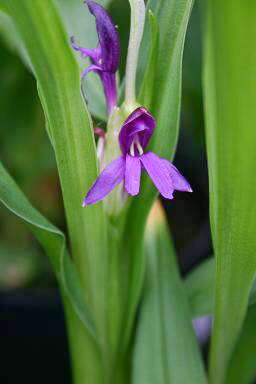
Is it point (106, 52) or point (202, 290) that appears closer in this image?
point (106, 52)

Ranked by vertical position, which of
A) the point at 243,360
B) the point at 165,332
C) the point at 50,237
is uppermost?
the point at 50,237

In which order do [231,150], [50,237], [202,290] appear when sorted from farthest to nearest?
[202,290] → [50,237] → [231,150]

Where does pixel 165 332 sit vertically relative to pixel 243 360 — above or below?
above

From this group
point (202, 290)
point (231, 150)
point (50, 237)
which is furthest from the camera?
point (202, 290)

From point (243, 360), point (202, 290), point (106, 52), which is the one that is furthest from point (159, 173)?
point (243, 360)

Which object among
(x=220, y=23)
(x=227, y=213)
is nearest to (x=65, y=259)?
(x=227, y=213)

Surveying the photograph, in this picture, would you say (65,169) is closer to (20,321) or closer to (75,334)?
(75,334)

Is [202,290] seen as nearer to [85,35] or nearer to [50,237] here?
[50,237]

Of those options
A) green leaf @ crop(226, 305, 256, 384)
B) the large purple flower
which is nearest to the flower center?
the large purple flower
